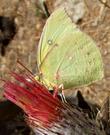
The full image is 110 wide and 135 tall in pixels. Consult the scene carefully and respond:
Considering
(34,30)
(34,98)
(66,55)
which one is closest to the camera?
(34,98)

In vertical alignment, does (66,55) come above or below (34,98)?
below

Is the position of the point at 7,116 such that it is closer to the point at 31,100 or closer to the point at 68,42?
the point at 68,42

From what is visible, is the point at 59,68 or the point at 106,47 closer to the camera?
the point at 59,68

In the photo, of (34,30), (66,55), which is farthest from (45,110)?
(34,30)

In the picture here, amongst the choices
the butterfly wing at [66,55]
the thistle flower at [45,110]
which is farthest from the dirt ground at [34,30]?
the thistle flower at [45,110]

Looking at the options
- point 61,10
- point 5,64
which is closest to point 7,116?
point 5,64

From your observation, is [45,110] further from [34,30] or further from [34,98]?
[34,30]

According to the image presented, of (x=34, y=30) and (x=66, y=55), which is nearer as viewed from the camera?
(x=66, y=55)
